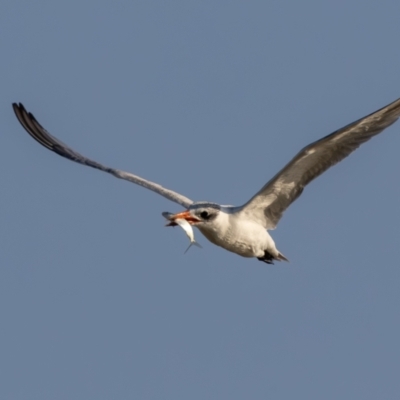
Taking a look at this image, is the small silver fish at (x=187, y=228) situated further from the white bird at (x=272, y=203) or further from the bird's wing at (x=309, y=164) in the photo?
the bird's wing at (x=309, y=164)

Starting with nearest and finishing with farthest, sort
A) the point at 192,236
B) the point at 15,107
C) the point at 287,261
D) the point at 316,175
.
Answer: the point at 192,236 → the point at 316,175 → the point at 287,261 → the point at 15,107

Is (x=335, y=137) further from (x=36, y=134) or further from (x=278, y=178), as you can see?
(x=36, y=134)

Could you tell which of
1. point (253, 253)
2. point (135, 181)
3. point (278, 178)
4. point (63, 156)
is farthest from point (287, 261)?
point (63, 156)

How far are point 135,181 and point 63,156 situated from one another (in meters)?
1.68

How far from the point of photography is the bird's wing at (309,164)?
1318 cm

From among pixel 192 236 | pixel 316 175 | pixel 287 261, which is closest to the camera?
pixel 192 236

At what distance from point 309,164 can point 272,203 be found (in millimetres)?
923

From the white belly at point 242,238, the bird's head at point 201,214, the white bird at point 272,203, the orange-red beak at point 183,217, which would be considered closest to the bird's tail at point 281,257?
the white bird at point 272,203

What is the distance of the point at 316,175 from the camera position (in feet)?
45.5

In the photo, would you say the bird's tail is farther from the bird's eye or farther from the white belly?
the bird's eye

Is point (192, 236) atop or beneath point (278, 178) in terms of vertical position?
beneath

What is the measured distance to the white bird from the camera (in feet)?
43.6

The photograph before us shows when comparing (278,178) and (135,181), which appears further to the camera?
(135,181)

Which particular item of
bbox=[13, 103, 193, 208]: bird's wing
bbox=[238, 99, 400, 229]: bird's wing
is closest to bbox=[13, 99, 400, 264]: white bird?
bbox=[238, 99, 400, 229]: bird's wing
